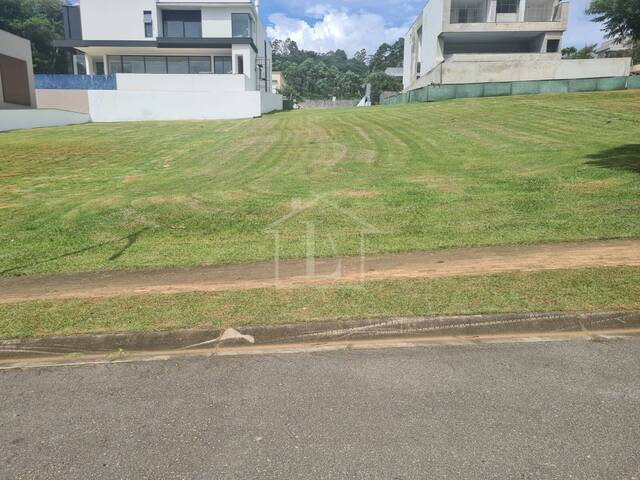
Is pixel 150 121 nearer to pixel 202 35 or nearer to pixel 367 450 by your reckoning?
pixel 202 35

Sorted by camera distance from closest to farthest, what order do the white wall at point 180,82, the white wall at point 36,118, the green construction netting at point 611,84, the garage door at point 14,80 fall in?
the white wall at point 36,118 → the garage door at point 14,80 → the white wall at point 180,82 → the green construction netting at point 611,84

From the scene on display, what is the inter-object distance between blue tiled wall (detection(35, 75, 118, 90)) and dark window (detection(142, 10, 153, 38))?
11.4 meters

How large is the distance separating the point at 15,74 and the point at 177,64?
598 inches

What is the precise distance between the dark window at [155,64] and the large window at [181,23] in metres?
2.34

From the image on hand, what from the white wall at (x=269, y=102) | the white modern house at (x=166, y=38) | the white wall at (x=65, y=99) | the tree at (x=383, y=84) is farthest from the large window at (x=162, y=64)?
the tree at (x=383, y=84)

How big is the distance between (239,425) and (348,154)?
13.8m

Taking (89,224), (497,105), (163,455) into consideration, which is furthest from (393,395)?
(497,105)

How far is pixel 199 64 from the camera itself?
4372 centimetres

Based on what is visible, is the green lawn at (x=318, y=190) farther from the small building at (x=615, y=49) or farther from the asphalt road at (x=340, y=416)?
the small building at (x=615, y=49)

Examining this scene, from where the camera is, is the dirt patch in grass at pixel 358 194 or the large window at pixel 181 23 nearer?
the dirt patch in grass at pixel 358 194

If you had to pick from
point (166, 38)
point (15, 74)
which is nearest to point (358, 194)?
point (15, 74)

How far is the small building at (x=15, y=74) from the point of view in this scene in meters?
30.6

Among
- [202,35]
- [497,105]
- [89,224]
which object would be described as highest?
[202,35]

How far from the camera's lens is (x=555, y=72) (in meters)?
40.0
